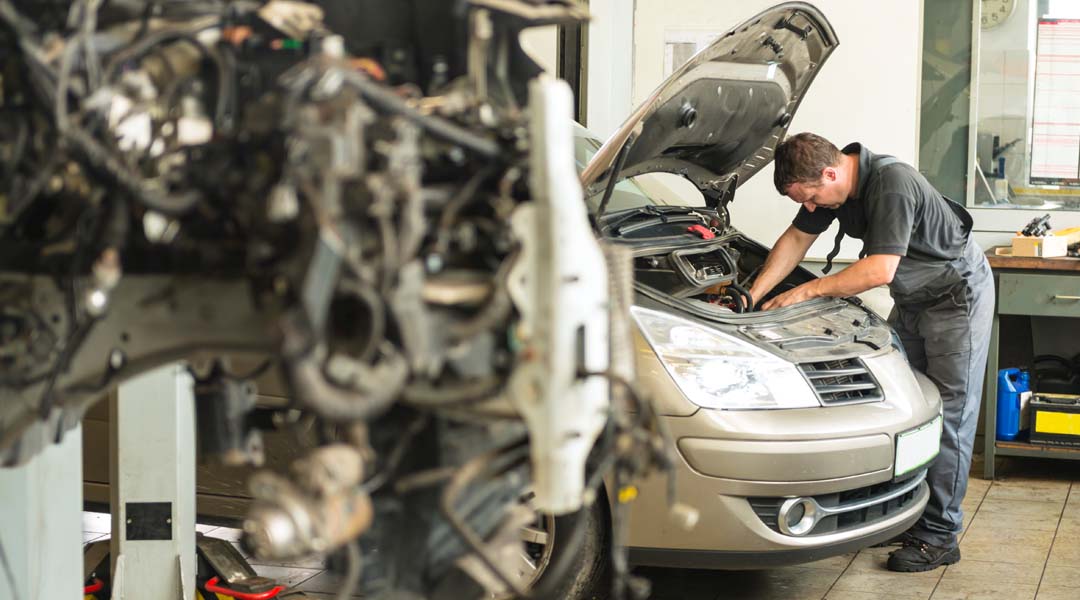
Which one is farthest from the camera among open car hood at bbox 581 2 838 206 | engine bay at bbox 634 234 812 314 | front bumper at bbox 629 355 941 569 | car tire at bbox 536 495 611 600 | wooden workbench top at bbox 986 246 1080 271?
wooden workbench top at bbox 986 246 1080 271

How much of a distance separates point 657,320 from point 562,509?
212 centimetres

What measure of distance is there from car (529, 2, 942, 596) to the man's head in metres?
0.17

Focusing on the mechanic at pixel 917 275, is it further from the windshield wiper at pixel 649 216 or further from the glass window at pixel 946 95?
the glass window at pixel 946 95

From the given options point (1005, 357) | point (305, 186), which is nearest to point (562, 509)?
point (305, 186)

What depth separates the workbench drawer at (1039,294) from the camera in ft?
17.7

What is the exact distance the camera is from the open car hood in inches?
142

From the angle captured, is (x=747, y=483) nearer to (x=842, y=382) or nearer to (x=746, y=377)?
(x=746, y=377)

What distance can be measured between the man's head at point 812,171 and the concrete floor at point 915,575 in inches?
51.2

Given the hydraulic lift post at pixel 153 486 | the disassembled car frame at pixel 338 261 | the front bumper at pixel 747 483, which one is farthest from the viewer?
the front bumper at pixel 747 483

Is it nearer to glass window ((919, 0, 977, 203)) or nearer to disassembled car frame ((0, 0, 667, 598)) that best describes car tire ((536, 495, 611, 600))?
disassembled car frame ((0, 0, 667, 598))

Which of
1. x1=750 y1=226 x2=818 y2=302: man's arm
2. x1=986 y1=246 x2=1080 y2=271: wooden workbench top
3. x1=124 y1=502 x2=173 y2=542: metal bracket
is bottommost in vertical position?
x1=124 y1=502 x2=173 y2=542: metal bracket

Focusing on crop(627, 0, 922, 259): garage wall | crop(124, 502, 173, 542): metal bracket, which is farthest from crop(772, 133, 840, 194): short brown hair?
crop(124, 502, 173, 542): metal bracket

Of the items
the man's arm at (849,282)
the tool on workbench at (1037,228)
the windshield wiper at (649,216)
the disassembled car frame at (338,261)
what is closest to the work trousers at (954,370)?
the man's arm at (849,282)

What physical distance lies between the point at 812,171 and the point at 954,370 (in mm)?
894
